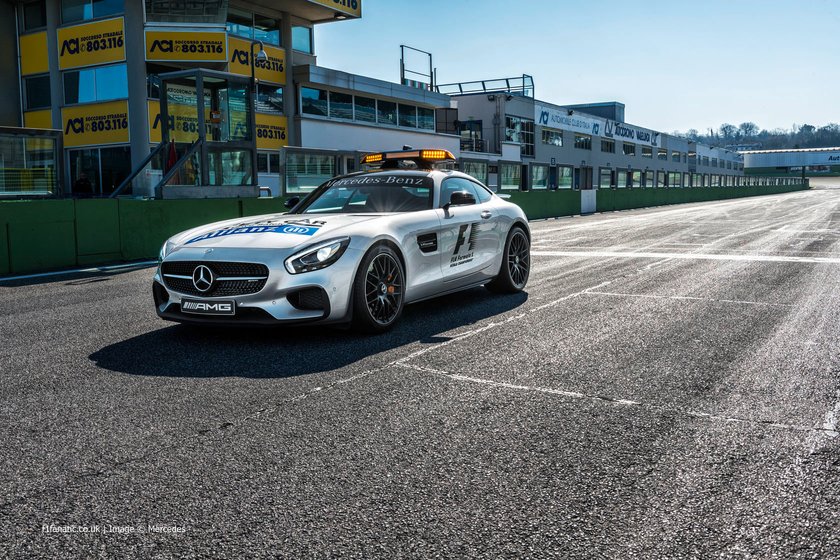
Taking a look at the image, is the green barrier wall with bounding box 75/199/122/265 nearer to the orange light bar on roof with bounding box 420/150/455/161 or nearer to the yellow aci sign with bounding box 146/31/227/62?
the orange light bar on roof with bounding box 420/150/455/161

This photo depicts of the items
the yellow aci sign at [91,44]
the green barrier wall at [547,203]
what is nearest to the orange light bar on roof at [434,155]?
the green barrier wall at [547,203]

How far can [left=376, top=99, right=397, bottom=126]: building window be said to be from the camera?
35.8 meters

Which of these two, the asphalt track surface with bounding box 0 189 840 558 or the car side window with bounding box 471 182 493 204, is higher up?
the car side window with bounding box 471 182 493 204

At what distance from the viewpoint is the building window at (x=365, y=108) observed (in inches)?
1348

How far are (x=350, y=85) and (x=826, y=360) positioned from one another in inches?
1161

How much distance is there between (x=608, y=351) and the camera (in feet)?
18.8

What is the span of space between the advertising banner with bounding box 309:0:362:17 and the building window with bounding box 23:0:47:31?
10.7 m

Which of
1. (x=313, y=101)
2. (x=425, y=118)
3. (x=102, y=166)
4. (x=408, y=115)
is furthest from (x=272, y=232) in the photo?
(x=425, y=118)

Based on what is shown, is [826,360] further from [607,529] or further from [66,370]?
[66,370]

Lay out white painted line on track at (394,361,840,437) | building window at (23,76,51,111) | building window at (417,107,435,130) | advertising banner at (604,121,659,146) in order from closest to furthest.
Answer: white painted line on track at (394,361,840,437), building window at (23,76,51,111), building window at (417,107,435,130), advertising banner at (604,121,659,146)

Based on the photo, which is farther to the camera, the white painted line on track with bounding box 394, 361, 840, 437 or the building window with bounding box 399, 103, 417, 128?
the building window with bounding box 399, 103, 417, 128

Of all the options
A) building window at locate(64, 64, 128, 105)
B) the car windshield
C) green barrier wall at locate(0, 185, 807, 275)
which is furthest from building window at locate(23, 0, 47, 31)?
the car windshield

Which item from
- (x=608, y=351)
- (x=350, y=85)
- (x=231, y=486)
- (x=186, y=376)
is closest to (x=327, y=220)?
(x=186, y=376)

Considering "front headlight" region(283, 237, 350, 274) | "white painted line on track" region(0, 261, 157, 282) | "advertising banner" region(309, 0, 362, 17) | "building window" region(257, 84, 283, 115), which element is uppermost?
"advertising banner" region(309, 0, 362, 17)
